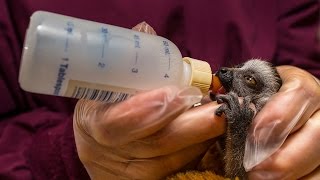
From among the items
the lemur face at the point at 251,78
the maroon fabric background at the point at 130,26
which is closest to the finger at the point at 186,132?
the lemur face at the point at 251,78

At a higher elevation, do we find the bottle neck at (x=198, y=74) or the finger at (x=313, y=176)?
the bottle neck at (x=198, y=74)

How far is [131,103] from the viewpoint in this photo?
64 centimetres

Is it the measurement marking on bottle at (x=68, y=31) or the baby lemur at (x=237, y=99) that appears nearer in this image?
the measurement marking on bottle at (x=68, y=31)

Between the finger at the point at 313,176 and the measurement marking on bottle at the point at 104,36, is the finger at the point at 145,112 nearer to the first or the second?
the measurement marking on bottle at the point at 104,36

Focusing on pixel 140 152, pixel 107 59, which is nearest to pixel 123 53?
pixel 107 59

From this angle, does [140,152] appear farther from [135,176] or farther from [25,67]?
[25,67]

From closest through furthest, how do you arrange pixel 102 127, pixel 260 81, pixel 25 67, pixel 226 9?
pixel 25 67 → pixel 102 127 → pixel 260 81 → pixel 226 9

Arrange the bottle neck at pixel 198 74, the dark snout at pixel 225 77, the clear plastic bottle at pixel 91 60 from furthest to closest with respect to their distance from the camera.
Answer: the dark snout at pixel 225 77 < the bottle neck at pixel 198 74 < the clear plastic bottle at pixel 91 60

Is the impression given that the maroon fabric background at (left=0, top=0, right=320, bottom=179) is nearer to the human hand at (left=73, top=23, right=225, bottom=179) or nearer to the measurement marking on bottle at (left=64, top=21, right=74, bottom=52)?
the human hand at (left=73, top=23, right=225, bottom=179)

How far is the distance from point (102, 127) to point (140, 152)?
0.08 meters

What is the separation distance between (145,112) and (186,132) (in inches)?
3.0

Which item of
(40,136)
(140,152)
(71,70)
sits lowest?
(40,136)

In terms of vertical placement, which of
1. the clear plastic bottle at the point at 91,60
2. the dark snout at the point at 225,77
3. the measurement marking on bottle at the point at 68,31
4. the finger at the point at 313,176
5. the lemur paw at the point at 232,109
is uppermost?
the measurement marking on bottle at the point at 68,31

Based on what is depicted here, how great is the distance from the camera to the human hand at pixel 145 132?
0.64 meters
